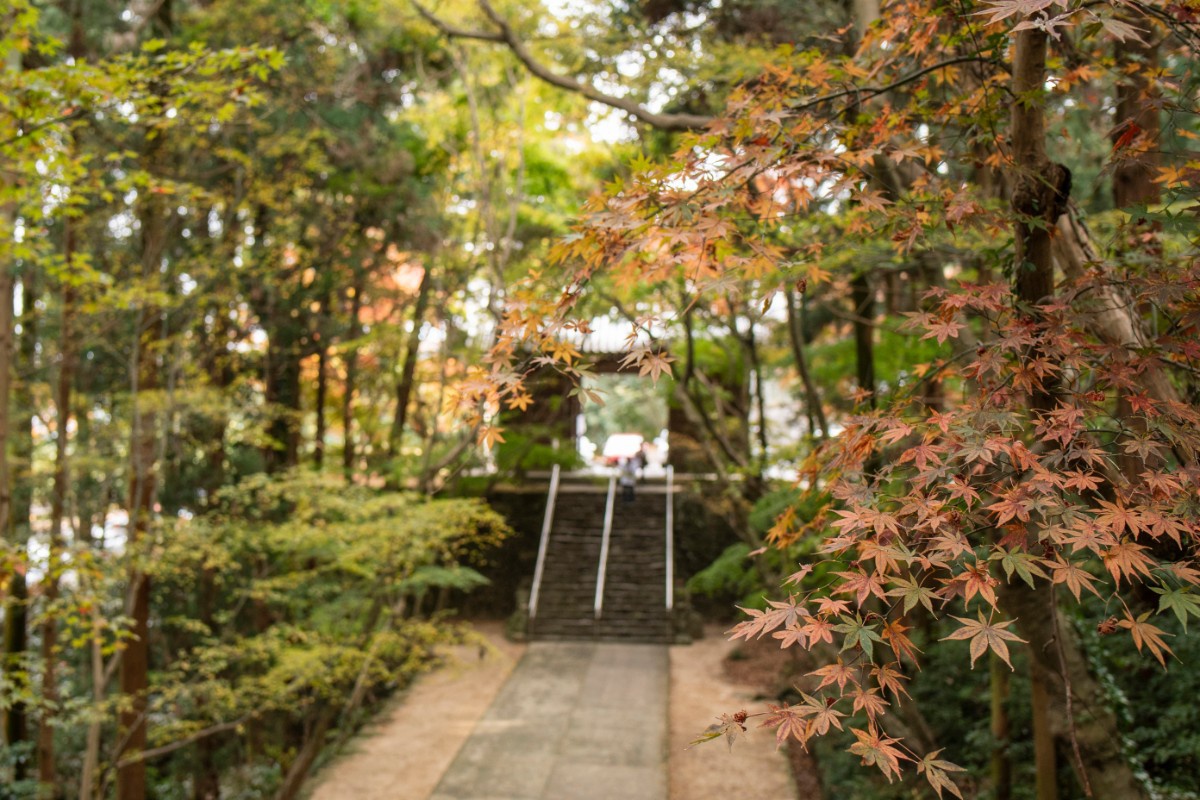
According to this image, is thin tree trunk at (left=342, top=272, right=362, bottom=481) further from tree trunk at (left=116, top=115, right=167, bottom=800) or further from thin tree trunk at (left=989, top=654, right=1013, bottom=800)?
thin tree trunk at (left=989, top=654, right=1013, bottom=800)

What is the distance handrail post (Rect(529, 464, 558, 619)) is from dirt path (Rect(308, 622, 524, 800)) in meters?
1.00

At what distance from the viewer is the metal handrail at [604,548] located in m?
14.4

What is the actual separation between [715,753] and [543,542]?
715 centimetres

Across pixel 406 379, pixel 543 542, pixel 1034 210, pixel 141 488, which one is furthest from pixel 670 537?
pixel 1034 210

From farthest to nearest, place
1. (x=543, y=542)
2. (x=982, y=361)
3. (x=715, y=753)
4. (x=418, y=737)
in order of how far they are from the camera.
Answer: (x=543, y=542) → (x=418, y=737) → (x=715, y=753) → (x=982, y=361)

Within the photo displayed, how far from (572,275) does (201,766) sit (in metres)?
11.7

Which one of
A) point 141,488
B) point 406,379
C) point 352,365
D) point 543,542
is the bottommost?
point 543,542

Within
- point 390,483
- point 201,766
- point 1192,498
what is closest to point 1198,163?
point 1192,498

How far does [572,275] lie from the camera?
9.20 feet

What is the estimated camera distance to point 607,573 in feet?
50.9

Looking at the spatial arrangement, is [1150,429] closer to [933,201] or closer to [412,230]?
[933,201]

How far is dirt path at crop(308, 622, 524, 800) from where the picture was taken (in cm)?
868

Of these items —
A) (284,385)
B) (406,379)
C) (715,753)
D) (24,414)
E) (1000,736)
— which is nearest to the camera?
(1000,736)

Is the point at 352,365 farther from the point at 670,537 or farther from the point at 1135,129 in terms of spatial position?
the point at 1135,129
